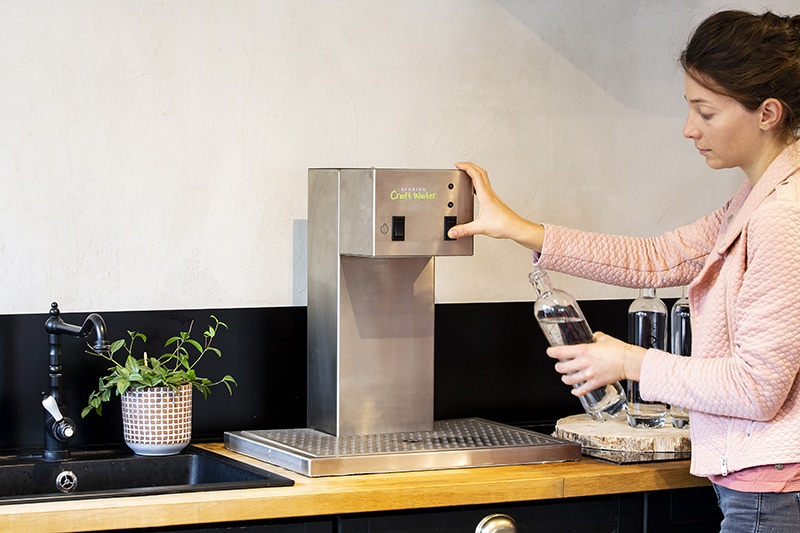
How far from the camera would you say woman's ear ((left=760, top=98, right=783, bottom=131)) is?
1.64 meters

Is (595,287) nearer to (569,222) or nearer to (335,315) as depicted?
(569,222)

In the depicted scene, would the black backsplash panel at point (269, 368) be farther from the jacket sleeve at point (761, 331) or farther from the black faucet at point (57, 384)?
the jacket sleeve at point (761, 331)

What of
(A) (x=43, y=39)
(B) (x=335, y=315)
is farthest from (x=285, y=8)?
(B) (x=335, y=315)

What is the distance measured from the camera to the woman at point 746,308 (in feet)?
5.14

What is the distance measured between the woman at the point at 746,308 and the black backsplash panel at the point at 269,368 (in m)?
0.67

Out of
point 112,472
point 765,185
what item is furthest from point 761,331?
point 112,472

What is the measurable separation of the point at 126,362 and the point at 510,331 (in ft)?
2.86

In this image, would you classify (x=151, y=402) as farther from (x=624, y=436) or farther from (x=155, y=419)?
(x=624, y=436)

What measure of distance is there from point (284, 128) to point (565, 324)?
0.71m

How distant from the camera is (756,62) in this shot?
162cm

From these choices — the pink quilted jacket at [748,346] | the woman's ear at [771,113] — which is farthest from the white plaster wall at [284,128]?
the woman's ear at [771,113]

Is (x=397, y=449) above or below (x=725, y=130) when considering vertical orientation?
below

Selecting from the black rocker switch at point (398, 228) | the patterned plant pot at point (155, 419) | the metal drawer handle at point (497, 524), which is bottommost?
the metal drawer handle at point (497, 524)

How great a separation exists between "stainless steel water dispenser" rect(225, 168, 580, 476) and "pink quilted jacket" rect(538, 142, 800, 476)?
393mm
